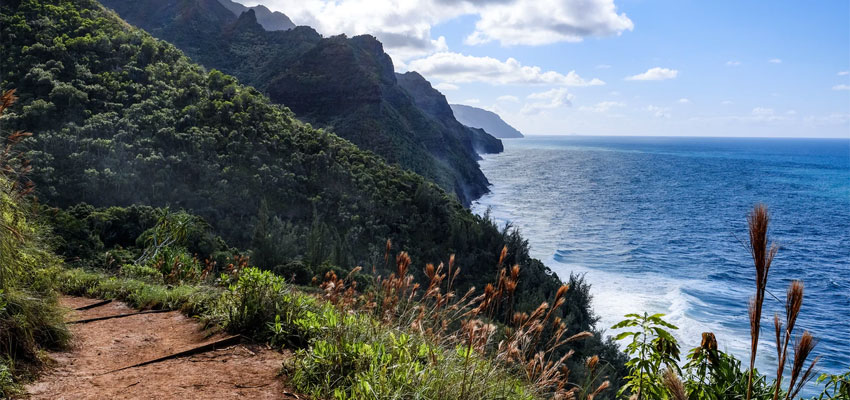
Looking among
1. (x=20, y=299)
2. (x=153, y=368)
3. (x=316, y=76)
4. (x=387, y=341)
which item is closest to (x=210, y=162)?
(x=20, y=299)

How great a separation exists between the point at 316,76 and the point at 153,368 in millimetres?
62815

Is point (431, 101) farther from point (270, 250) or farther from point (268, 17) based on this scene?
point (270, 250)

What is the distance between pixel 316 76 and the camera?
63312 millimetres

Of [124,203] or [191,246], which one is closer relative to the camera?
[191,246]

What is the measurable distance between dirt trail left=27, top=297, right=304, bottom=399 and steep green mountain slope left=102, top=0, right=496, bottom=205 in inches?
1819

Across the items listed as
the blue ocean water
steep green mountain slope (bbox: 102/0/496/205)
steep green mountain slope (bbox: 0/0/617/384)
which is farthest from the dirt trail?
steep green mountain slope (bbox: 102/0/496/205)

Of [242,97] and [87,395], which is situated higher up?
[242,97]

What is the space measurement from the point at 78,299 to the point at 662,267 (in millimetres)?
39456

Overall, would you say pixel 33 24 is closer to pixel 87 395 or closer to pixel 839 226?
pixel 87 395

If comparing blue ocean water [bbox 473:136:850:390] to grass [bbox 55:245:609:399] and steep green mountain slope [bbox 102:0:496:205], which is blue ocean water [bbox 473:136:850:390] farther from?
steep green mountain slope [bbox 102:0:496:205]

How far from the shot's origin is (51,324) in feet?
14.3

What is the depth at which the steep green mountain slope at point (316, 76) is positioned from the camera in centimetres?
5966

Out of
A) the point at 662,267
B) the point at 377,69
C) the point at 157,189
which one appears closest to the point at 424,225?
the point at 157,189

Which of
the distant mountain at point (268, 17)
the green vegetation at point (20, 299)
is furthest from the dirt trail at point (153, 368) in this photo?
the distant mountain at point (268, 17)
